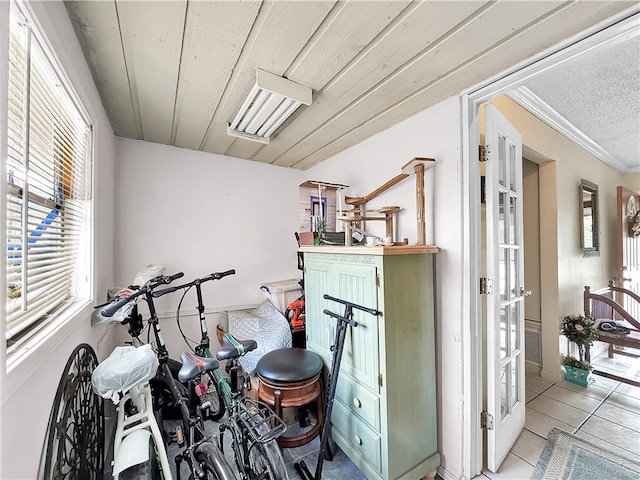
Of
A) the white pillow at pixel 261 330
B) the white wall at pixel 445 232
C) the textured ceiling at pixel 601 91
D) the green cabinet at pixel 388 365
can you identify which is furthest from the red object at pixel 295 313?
the textured ceiling at pixel 601 91

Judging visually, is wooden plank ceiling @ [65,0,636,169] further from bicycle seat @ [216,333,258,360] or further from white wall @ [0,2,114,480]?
bicycle seat @ [216,333,258,360]

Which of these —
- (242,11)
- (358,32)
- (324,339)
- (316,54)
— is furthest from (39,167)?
(324,339)

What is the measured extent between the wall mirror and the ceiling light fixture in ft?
11.6

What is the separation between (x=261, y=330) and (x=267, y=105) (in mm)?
1787

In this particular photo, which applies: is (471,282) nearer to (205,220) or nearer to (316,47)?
(316,47)

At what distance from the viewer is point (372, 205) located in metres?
2.12

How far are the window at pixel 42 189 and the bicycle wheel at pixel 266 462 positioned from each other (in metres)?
1.01

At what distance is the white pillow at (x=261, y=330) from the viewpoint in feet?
6.78

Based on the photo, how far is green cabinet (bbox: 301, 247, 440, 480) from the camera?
1320 millimetres

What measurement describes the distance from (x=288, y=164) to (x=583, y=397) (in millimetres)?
3657

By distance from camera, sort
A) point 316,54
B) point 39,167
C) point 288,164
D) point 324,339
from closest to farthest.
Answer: point 39,167
point 316,54
point 324,339
point 288,164

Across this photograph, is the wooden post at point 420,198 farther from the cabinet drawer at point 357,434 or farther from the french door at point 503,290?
the cabinet drawer at point 357,434

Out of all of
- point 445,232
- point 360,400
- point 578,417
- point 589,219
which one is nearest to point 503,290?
point 445,232

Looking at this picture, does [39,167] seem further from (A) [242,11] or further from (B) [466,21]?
(B) [466,21]
